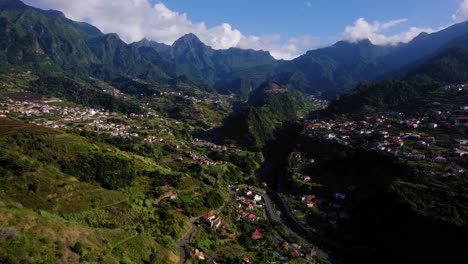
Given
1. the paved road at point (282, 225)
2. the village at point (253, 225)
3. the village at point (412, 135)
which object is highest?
the village at point (412, 135)

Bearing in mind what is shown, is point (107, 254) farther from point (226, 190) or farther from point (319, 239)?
point (226, 190)

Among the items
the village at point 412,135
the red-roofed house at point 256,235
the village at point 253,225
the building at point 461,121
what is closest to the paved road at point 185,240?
the village at point 253,225

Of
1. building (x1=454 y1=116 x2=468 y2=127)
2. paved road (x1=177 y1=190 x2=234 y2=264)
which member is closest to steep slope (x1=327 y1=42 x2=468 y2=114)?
building (x1=454 y1=116 x2=468 y2=127)

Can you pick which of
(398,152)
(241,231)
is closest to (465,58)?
(398,152)

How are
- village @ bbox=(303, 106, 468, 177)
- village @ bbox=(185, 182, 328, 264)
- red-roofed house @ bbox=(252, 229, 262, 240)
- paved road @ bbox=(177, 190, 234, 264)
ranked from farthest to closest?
village @ bbox=(303, 106, 468, 177)
red-roofed house @ bbox=(252, 229, 262, 240)
village @ bbox=(185, 182, 328, 264)
paved road @ bbox=(177, 190, 234, 264)

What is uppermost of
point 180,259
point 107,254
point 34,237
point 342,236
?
point 34,237

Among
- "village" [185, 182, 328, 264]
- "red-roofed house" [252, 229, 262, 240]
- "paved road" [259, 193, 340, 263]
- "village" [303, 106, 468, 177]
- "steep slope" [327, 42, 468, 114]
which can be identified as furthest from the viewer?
"steep slope" [327, 42, 468, 114]

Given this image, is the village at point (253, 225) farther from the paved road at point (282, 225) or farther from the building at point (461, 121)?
the building at point (461, 121)

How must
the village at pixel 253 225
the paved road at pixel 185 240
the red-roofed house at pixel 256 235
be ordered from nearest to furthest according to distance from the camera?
the paved road at pixel 185 240
the village at pixel 253 225
the red-roofed house at pixel 256 235

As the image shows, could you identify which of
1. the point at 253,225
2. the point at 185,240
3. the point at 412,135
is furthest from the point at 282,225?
the point at 412,135

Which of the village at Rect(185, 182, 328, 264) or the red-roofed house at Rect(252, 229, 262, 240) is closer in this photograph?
the village at Rect(185, 182, 328, 264)

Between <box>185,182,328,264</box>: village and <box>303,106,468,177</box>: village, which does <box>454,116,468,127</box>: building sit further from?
<box>185,182,328,264</box>: village
